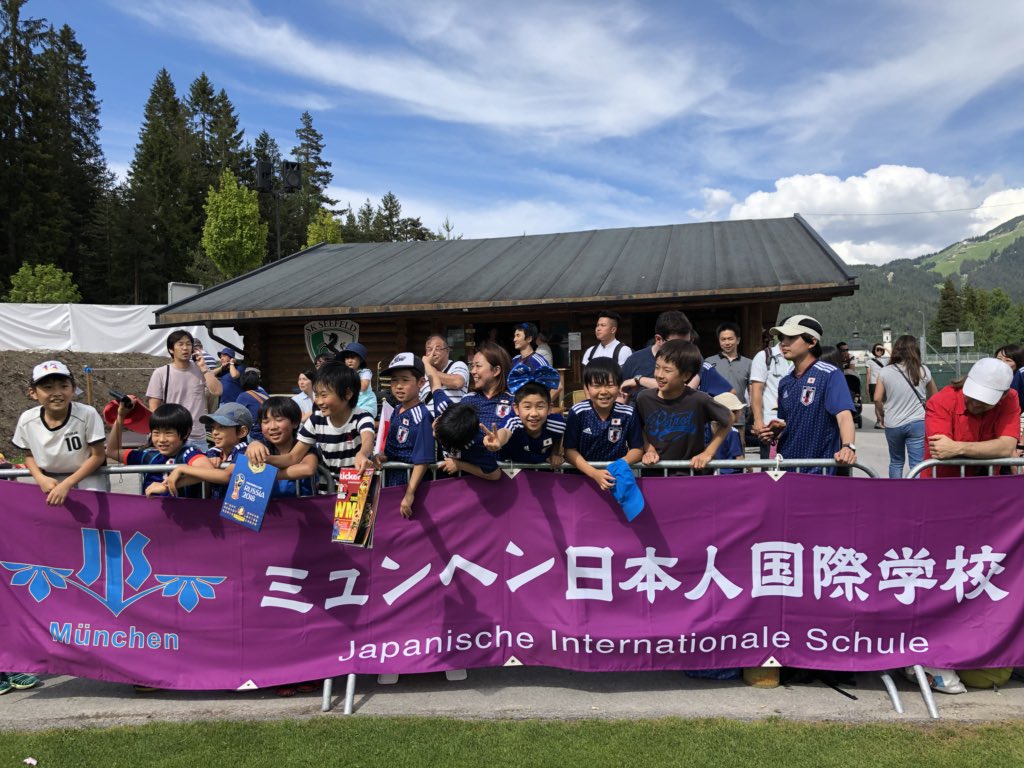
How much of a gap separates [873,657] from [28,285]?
37.4 metres

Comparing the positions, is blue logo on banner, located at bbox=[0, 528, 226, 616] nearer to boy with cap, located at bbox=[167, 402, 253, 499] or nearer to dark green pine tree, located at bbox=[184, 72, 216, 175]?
boy with cap, located at bbox=[167, 402, 253, 499]

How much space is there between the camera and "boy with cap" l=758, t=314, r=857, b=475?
3.87 metres

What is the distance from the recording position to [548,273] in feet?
43.3

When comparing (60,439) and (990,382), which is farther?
(60,439)

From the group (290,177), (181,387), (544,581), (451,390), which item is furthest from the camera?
(290,177)

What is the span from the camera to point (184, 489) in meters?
3.88

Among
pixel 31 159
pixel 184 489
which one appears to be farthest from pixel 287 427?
pixel 31 159

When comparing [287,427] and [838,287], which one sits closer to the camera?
[287,427]

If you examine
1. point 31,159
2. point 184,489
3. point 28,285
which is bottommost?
point 184,489

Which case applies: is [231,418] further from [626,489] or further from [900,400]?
[900,400]

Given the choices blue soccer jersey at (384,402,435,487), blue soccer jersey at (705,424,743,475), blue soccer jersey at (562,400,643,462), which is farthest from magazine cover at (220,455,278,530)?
blue soccer jersey at (705,424,743,475)

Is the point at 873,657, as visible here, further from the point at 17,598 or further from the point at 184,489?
the point at 17,598

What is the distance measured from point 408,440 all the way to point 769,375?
3340mm

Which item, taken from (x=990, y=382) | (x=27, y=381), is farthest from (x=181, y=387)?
(x=27, y=381)
